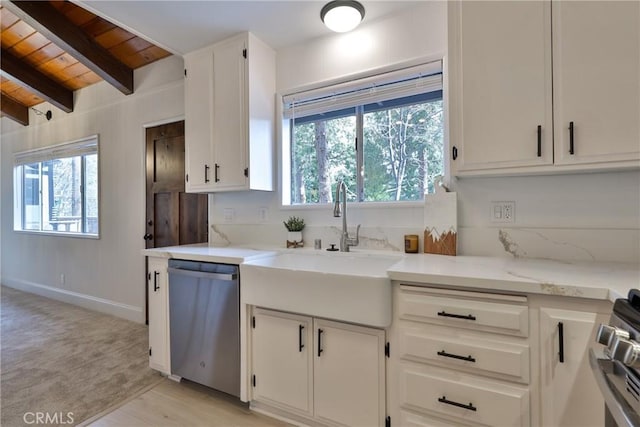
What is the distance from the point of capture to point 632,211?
4.83 feet

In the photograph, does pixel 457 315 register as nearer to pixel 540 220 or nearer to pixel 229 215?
pixel 540 220

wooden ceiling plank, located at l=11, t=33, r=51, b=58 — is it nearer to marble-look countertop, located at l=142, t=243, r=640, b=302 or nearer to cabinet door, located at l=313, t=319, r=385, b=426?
cabinet door, located at l=313, t=319, r=385, b=426

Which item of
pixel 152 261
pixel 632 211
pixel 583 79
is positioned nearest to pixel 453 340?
pixel 632 211

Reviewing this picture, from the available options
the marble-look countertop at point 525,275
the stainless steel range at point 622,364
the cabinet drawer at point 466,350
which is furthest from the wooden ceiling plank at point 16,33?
the stainless steel range at point 622,364

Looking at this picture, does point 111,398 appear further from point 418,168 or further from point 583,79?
point 583,79

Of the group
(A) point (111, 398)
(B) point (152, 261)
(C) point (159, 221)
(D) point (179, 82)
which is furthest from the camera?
(C) point (159, 221)

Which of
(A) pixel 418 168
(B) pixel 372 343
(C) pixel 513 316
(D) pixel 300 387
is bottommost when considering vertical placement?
(D) pixel 300 387

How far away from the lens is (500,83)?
1486 millimetres

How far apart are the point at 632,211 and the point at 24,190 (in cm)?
719

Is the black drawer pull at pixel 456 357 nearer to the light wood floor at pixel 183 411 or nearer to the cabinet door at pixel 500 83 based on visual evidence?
the cabinet door at pixel 500 83

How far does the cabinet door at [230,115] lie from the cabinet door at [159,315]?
72cm

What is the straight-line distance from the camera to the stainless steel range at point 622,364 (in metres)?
0.65

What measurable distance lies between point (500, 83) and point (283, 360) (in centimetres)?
181

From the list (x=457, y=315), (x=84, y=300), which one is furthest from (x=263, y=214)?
(x=84, y=300)
